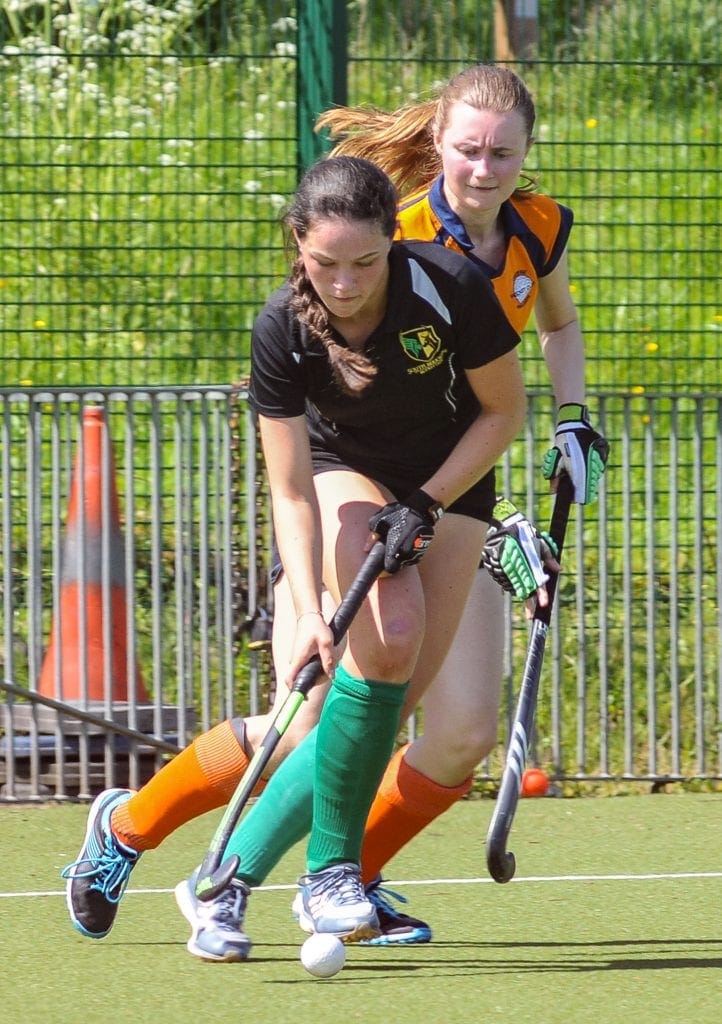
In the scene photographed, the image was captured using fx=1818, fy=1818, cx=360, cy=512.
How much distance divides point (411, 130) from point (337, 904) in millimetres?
1675

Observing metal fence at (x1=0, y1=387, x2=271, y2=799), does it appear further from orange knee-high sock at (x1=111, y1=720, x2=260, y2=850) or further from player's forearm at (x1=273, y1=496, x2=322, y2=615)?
player's forearm at (x1=273, y1=496, x2=322, y2=615)

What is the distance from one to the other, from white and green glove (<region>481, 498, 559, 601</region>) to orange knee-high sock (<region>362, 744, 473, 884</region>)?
45cm

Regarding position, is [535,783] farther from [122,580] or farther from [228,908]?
[228,908]

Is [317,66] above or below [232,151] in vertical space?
above

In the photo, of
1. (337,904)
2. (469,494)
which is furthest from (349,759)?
(469,494)

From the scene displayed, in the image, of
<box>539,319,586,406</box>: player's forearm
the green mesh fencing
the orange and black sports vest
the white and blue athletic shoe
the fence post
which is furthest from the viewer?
the green mesh fencing

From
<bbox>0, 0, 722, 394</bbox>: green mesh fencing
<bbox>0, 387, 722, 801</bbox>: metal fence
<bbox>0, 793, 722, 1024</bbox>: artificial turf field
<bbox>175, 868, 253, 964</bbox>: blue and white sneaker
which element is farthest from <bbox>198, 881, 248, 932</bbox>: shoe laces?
<bbox>0, 0, 722, 394</bbox>: green mesh fencing

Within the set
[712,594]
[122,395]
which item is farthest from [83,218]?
[712,594]

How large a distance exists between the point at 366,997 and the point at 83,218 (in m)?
3.49

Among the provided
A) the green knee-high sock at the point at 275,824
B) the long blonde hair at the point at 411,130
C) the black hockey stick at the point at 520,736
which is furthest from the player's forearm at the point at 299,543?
the long blonde hair at the point at 411,130

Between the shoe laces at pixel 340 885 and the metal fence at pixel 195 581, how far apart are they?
2015 mm

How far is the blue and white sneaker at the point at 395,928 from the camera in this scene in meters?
3.84

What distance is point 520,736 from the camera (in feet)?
12.3

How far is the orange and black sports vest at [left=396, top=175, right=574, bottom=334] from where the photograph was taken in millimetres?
3736
